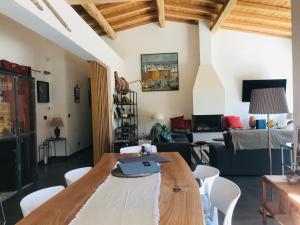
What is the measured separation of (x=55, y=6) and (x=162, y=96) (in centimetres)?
519

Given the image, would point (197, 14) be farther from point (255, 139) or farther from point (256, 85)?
point (255, 139)

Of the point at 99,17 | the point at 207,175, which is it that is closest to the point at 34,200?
the point at 207,175

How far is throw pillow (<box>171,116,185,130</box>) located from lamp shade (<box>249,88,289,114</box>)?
4607 mm

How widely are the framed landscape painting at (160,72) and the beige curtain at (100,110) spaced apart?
2.51 meters

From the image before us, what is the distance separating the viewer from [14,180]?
3900mm

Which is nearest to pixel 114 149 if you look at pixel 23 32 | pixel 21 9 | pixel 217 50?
pixel 23 32

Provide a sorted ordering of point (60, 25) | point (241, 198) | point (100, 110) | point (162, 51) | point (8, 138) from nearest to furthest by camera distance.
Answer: point (60, 25) < point (241, 198) < point (8, 138) < point (100, 110) < point (162, 51)

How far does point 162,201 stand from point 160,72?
22.3 feet

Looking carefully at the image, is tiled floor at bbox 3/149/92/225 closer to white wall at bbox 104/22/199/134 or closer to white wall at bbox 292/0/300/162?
white wall at bbox 104/22/199/134

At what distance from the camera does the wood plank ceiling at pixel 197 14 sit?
5832mm

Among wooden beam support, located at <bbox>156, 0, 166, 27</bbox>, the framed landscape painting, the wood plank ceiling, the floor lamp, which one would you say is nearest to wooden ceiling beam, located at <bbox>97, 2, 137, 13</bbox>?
the wood plank ceiling

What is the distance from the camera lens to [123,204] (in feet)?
4.63

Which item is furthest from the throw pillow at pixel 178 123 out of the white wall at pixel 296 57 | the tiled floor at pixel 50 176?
the white wall at pixel 296 57

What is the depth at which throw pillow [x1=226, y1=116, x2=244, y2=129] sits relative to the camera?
24.2 ft
